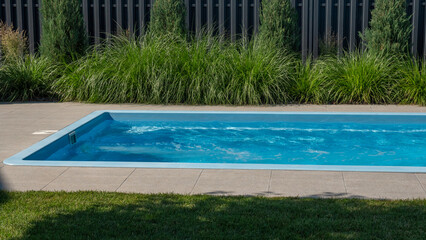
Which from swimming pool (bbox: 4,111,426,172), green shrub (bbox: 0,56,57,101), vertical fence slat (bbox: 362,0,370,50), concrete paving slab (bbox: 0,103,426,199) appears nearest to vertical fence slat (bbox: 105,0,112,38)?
green shrub (bbox: 0,56,57,101)

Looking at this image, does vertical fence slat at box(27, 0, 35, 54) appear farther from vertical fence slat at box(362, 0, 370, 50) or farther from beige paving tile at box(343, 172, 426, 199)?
beige paving tile at box(343, 172, 426, 199)

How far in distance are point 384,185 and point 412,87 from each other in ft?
17.4

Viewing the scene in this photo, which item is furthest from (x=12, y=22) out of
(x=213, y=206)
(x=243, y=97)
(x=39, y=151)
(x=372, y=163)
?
(x=213, y=206)

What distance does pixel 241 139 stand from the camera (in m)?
8.40

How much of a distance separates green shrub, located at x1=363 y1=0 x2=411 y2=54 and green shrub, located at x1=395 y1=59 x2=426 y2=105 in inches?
27.5

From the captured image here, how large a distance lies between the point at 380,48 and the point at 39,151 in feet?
22.1

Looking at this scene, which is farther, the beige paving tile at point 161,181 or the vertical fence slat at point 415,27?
the vertical fence slat at point 415,27

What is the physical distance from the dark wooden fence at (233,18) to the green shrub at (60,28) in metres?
1.14

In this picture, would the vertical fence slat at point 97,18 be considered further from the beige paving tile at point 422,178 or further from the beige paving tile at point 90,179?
the beige paving tile at point 422,178

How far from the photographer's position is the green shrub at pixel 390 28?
1064 cm

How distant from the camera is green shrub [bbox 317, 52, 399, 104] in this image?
9.95 metres

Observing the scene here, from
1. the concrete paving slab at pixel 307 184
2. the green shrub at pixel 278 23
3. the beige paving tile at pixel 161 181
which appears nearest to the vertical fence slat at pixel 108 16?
the green shrub at pixel 278 23

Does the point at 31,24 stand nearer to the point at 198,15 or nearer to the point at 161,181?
the point at 198,15

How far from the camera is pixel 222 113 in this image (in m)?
9.02
